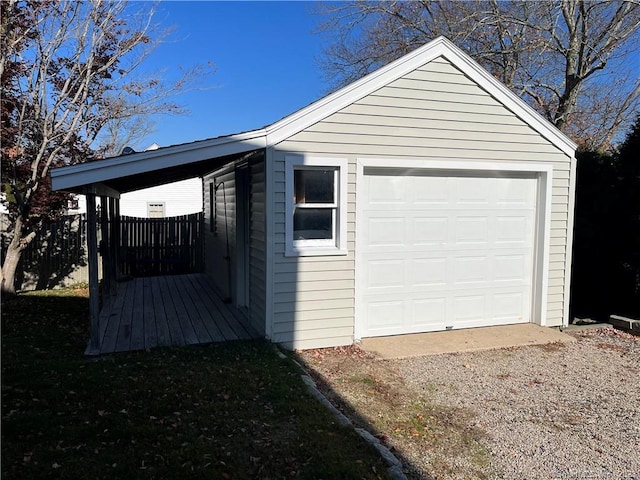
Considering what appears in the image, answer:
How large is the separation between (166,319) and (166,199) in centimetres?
1740

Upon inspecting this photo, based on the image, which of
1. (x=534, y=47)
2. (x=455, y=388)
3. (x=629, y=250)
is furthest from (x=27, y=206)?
(x=534, y=47)

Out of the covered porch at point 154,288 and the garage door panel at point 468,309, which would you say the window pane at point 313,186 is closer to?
the covered porch at point 154,288

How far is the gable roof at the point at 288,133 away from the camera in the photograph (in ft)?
16.2

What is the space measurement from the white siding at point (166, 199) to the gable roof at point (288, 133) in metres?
18.0

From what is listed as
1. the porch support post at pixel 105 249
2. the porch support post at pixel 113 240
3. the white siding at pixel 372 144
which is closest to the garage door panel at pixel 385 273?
the white siding at pixel 372 144

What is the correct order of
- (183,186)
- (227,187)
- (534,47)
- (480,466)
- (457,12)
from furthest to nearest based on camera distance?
(183,186)
(457,12)
(534,47)
(227,187)
(480,466)

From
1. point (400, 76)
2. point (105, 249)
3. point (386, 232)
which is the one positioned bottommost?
point (105, 249)

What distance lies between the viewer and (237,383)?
4508 millimetres

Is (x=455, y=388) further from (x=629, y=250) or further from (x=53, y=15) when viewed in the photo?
(x=53, y=15)

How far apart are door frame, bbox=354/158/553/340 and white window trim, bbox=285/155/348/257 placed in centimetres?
22

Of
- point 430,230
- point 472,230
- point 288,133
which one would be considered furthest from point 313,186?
point 472,230

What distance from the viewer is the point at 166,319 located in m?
7.13

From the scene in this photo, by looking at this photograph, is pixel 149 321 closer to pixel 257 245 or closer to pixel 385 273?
pixel 257 245

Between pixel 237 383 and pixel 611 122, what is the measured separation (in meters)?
15.9
